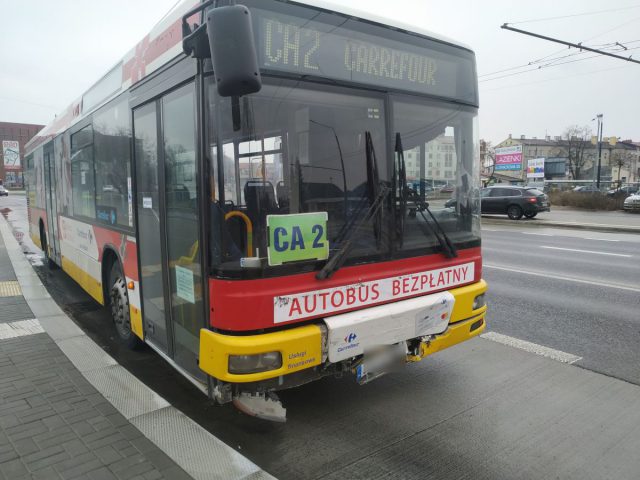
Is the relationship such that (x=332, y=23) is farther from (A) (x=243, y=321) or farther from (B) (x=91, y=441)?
(B) (x=91, y=441)

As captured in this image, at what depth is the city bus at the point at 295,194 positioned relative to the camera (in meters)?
2.89

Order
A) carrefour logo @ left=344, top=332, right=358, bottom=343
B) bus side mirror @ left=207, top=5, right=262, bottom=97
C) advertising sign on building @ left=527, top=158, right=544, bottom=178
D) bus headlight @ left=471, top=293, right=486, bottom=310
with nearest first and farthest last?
bus side mirror @ left=207, top=5, right=262, bottom=97 → carrefour logo @ left=344, top=332, right=358, bottom=343 → bus headlight @ left=471, top=293, right=486, bottom=310 → advertising sign on building @ left=527, top=158, right=544, bottom=178

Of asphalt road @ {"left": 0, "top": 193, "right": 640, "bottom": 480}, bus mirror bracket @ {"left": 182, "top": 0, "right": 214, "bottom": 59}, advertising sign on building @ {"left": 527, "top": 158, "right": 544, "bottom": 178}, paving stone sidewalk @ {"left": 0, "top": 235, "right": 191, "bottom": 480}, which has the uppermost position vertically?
advertising sign on building @ {"left": 527, "top": 158, "right": 544, "bottom": 178}

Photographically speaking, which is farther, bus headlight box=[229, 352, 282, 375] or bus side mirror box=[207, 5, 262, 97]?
bus headlight box=[229, 352, 282, 375]

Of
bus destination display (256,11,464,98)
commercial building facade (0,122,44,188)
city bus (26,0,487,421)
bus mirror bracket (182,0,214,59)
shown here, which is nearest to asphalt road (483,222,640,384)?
city bus (26,0,487,421)

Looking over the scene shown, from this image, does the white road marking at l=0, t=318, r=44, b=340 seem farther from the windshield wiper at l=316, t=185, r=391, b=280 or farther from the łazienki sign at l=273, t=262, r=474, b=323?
the windshield wiper at l=316, t=185, r=391, b=280

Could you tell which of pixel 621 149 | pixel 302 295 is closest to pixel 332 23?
pixel 302 295

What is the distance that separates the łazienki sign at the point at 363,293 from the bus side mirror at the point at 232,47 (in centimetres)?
129

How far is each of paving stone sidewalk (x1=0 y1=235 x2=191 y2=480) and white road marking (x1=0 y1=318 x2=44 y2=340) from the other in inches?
22.3

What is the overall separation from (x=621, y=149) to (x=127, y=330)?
13116cm

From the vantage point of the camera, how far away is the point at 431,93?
371cm

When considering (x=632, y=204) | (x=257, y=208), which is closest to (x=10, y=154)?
(x=632, y=204)

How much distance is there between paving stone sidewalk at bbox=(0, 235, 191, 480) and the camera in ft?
9.54

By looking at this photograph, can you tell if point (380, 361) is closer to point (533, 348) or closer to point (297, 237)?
point (297, 237)
